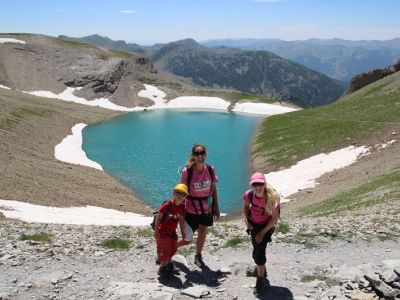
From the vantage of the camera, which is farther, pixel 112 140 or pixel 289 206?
pixel 112 140

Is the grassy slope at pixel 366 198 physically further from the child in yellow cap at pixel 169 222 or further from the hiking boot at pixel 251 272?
the child in yellow cap at pixel 169 222

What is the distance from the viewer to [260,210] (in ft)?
40.7

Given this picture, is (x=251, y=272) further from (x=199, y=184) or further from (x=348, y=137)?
(x=348, y=137)

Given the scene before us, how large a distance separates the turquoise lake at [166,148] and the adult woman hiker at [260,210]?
29493mm

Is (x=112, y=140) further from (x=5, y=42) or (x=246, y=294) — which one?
(x=5, y=42)

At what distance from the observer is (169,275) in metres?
14.2

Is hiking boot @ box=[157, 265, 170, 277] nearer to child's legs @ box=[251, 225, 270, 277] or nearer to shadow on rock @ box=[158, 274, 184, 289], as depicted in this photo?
shadow on rock @ box=[158, 274, 184, 289]

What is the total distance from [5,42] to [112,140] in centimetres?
9544

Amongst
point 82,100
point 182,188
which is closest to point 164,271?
point 182,188

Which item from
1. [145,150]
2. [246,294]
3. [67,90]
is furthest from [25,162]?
[67,90]

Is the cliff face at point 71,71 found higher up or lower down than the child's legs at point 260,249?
higher up

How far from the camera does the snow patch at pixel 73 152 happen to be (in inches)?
2425

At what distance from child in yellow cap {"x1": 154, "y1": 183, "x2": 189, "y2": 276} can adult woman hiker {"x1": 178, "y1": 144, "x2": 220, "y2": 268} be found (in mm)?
554

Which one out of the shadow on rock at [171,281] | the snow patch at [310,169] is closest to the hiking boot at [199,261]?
the shadow on rock at [171,281]
